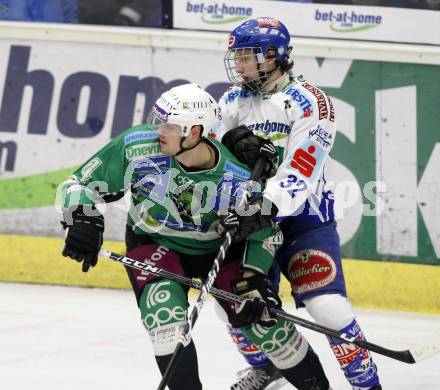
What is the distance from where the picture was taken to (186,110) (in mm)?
3852

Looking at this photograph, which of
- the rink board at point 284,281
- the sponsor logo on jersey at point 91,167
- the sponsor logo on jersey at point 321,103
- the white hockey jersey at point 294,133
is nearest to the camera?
the sponsor logo on jersey at point 91,167

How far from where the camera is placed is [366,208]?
6.45 m

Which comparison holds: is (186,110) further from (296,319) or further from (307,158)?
(296,319)

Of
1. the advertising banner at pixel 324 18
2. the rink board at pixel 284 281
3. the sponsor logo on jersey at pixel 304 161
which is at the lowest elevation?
the rink board at pixel 284 281

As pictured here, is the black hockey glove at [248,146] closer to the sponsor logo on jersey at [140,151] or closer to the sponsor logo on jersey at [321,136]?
the sponsor logo on jersey at [321,136]

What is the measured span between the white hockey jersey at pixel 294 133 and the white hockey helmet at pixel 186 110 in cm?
35

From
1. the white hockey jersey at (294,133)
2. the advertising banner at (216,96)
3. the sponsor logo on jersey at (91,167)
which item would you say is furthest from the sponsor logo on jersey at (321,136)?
the advertising banner at (216,96)

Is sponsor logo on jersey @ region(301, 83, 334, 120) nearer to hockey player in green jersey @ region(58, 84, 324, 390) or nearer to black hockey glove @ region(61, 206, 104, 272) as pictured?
hockey player in green jersey @ region(58, 84, 324, 390)

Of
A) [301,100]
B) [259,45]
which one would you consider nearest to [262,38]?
[259,45]

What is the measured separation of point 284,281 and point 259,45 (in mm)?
2480

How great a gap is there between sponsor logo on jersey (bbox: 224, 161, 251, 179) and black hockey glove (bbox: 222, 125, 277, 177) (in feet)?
0.20

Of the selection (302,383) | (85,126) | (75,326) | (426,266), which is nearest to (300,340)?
(302,383)

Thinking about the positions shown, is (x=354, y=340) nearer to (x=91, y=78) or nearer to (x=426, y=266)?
(x=426, y=266)

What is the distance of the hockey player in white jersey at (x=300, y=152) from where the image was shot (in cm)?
415
